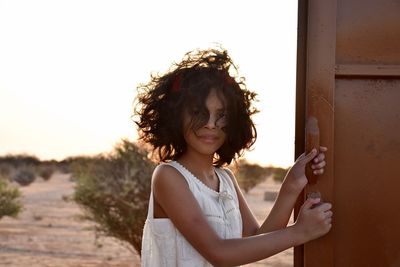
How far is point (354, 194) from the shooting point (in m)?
2.62

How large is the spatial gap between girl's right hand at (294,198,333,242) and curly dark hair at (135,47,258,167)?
0.52m

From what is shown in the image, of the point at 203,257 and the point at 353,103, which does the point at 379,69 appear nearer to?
the point at 353,103

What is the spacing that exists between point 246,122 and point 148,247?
1.90 ft

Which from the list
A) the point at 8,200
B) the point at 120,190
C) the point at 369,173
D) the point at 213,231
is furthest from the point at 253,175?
the point at 369,173

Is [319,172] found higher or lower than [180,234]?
higher

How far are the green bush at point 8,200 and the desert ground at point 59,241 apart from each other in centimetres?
42

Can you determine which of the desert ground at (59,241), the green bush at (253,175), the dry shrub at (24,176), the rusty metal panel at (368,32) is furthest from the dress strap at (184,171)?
the dry shrub at (24,176)

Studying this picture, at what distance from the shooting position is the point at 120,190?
10125mm

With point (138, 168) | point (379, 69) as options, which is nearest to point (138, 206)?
point (138, 168)

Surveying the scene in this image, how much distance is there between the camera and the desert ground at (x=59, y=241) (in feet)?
44.7

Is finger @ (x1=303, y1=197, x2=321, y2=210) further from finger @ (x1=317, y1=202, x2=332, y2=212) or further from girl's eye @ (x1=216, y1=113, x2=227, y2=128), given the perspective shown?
girl's eye @ (x1=216, y1=113, x2=227, y2=128)

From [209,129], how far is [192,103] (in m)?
0.11

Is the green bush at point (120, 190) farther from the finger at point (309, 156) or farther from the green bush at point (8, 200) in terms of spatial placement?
the finger at point (309, 156)

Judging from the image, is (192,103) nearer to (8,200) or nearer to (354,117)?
(354,117)
